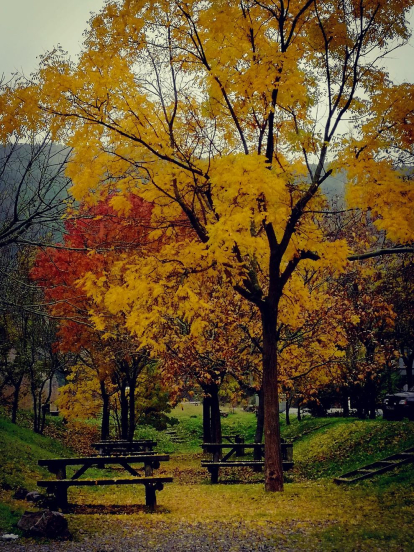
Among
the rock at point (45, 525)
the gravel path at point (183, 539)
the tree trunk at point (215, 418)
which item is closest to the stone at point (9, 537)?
the gravel path at point (183, 539)

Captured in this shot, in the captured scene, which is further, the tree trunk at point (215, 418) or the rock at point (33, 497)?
the tree trunk at point (215, 418)

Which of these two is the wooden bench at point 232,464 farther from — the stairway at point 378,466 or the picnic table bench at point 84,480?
the picnic table bench at point 84,480

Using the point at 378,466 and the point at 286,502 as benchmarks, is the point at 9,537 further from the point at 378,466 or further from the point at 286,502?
the point at 378,466

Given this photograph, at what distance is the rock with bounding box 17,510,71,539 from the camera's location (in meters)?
6.54

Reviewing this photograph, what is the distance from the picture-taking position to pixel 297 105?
11133 mm

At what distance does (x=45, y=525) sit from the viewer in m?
6.57

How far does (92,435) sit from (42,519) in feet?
77.7

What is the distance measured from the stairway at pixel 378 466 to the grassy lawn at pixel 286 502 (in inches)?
7.3

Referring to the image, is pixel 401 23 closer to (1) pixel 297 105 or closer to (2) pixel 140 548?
(1) pixel 297 105

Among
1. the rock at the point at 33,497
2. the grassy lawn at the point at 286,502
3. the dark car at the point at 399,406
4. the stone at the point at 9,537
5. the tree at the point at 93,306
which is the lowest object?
the grassy lawn at the point at 286,502

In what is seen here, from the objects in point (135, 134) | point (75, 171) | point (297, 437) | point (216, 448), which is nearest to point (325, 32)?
point (135, 134)

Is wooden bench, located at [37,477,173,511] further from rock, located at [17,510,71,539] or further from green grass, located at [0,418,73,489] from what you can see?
rock, located at [17,510,71,539]

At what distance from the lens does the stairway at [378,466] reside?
12.2m

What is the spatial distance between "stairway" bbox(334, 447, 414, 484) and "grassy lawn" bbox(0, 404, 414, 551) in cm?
19
